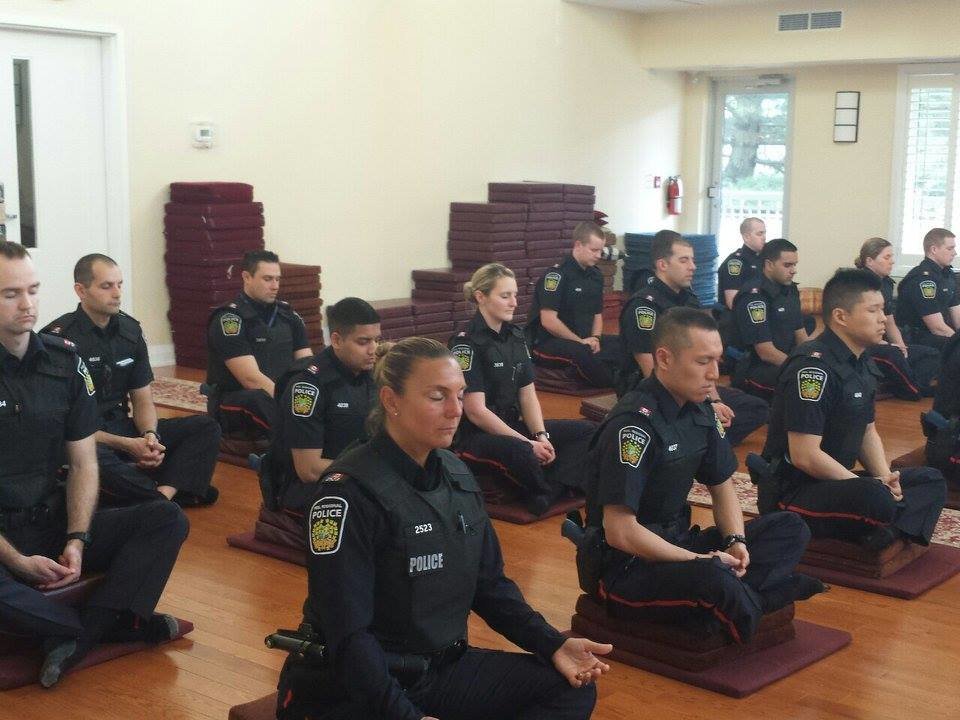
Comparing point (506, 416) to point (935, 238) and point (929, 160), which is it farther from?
point (929, 160)

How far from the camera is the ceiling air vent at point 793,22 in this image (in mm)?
12102

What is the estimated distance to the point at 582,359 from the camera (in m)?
8.52

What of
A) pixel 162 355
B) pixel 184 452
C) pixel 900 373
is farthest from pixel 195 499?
pixel 900 373

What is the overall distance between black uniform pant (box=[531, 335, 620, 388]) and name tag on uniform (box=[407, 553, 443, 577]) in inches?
225

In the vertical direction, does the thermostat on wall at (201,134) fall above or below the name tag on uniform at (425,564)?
above

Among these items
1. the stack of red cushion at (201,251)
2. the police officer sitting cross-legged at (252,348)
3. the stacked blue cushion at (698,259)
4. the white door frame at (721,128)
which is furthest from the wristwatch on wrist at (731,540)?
the white door frame at (721,128)

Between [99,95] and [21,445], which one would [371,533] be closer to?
[21,445]

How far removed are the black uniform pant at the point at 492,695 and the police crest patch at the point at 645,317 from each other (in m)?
4.11

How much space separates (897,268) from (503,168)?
415cm

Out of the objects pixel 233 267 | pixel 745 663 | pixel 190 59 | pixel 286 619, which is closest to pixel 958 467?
pixel 745 663

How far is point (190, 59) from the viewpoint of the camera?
9.05 metres

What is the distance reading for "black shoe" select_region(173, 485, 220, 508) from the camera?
5762mm

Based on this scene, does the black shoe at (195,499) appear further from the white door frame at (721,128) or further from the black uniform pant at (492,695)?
the white door frame at (721,128)

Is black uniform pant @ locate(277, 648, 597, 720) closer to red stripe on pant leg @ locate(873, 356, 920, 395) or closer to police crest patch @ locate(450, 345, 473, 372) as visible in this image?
police crest patch @ locate(450, 345, 473, 372)
